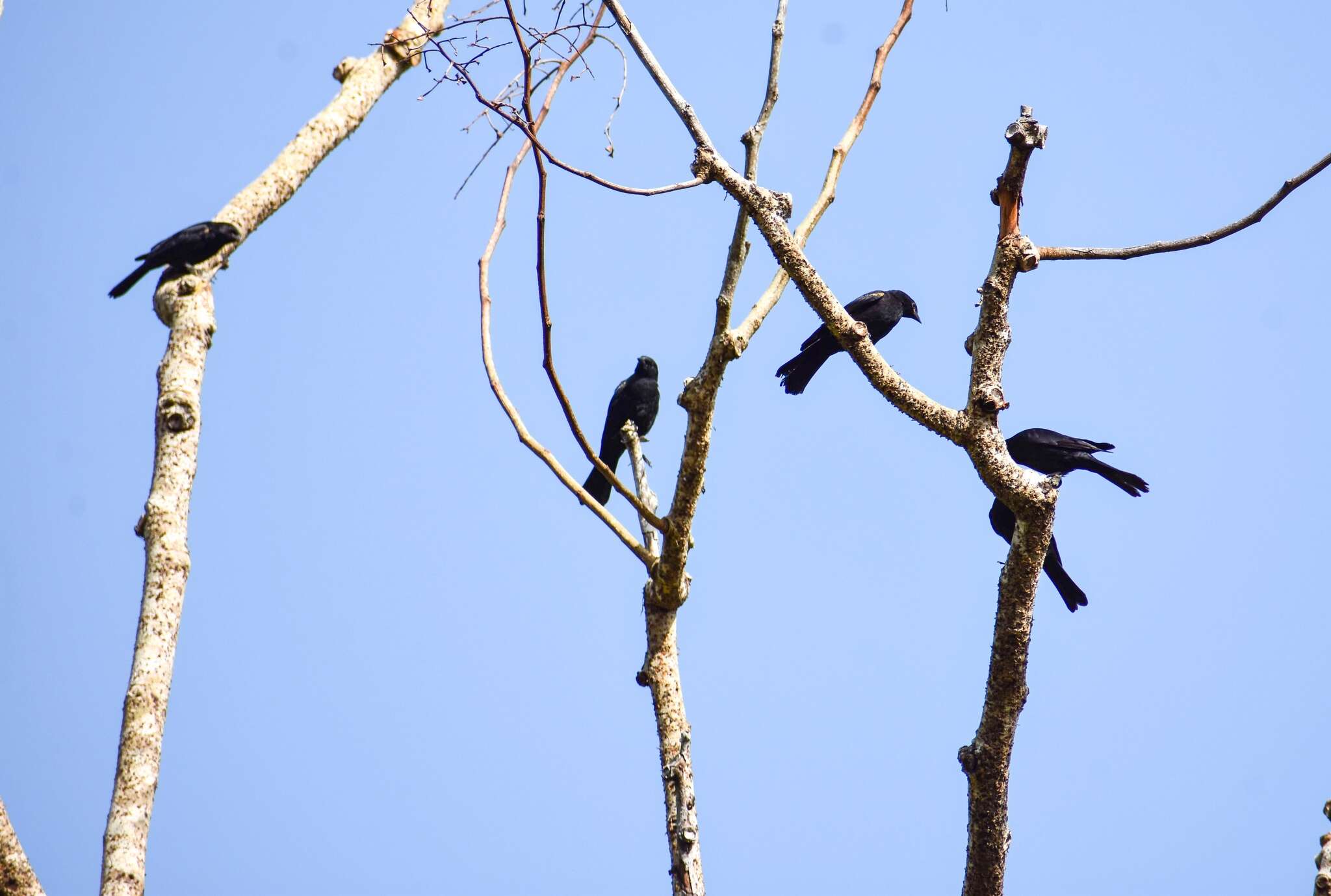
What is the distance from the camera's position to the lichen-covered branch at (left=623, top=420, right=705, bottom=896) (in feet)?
13.1

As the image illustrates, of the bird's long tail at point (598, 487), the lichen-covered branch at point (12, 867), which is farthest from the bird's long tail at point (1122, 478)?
the lichen-covered branch at point (12, 867)

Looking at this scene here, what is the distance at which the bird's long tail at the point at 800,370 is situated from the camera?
849cm

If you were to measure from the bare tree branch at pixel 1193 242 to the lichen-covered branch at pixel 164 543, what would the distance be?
247 centimetres

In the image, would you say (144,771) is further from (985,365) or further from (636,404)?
(636,404)

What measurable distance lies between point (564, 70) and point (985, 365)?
216cm

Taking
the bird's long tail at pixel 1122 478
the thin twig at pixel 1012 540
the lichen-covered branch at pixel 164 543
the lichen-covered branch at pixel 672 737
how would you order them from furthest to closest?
the bird's long tail at pixel 1122 478, the lichen-covered branch at pixel 672 737, the thin twig at pixel 1012 540, the lichen-covered branch at pixel 164 543

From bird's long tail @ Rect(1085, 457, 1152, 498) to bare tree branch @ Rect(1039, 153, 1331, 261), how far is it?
6.52ft

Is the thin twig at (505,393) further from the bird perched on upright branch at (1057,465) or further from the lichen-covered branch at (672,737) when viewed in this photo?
the bird perched on upright branch at (1057,465)

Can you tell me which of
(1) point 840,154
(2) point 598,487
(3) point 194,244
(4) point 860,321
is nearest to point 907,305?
(4) point 860,321

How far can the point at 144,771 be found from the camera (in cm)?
277

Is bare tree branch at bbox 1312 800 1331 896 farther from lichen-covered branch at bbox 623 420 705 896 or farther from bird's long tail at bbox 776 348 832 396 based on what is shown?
bird's long tail at bbox 776 348 832 396

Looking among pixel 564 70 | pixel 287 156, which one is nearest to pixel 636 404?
pixel 564 70

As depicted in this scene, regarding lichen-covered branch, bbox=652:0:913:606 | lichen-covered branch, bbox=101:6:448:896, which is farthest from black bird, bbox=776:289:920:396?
lichen-covered branch, bbox=101:6:448:896

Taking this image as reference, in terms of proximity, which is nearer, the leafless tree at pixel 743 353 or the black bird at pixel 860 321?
the leafless tree at pixel 743 353
